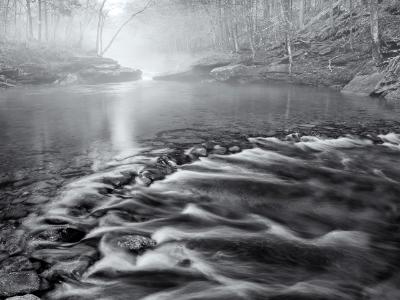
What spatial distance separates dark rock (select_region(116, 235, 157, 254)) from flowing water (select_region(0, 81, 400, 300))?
0.02 m

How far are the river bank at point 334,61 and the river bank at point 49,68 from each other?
30.3ft

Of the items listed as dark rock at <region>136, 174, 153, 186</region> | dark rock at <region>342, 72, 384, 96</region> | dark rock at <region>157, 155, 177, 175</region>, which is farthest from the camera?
dark rock at <region>342, 72, 384, 96</region>

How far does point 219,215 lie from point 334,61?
71.0 feet

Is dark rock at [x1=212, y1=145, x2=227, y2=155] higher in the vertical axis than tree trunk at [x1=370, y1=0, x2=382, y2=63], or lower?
lower

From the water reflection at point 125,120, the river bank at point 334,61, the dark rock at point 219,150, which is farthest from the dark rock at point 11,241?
the river bank at point 334,61

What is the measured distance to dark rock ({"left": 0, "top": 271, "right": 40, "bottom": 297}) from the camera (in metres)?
2.65

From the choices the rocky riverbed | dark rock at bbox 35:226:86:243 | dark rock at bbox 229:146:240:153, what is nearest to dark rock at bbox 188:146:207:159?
the rocky riverbed

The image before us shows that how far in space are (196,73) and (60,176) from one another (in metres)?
29.2

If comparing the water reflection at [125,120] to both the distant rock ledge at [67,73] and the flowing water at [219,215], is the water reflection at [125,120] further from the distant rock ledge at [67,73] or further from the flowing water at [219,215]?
the distant rock ledge at [67,73]

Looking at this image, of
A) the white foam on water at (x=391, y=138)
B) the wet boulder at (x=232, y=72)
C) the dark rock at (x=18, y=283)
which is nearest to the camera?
the dark rock at (x=18, y=283)

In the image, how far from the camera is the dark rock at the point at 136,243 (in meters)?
3.37

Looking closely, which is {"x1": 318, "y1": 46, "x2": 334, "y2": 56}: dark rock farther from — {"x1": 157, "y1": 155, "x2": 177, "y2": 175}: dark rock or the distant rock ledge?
{"x1": 157, "y1": 155, "x2": 177, "y2": 175}: dark rock

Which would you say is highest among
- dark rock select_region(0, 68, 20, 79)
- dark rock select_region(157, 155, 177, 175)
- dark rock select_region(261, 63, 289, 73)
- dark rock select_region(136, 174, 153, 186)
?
dark rock select_region(261, 63, 289, 73)

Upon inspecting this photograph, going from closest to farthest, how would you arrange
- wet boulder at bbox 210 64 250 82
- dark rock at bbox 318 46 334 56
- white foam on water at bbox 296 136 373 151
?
white foam on water at bbox 296 136 373 151 → dark rock at bbox 318 46 334 56 → wet boulder at bbox 210 64 250 82
